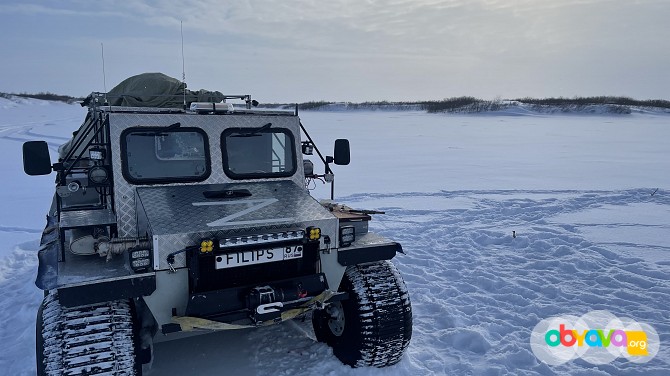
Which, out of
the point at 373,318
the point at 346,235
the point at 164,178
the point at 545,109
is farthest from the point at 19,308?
the point at 545,109

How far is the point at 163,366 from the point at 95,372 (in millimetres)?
1284

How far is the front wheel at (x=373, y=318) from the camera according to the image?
439 centimetres

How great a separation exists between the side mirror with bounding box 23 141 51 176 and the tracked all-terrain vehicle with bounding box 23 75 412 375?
0.01m

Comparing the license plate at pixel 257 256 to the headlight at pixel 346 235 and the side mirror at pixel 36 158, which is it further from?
the side mirror at pixel 36 158

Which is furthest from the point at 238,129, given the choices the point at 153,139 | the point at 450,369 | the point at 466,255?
the point at 466,255

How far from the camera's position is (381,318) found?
14.3ft

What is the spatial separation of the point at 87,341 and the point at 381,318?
2.27 m

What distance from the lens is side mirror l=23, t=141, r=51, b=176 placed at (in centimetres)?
435

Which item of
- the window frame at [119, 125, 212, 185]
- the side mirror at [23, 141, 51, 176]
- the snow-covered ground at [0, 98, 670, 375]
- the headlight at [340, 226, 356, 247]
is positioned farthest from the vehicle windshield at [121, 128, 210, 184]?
the snow-covered ground at [0, 98, 670, 375]

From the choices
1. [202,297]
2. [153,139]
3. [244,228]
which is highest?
[153,139]

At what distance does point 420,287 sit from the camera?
6.41 meters

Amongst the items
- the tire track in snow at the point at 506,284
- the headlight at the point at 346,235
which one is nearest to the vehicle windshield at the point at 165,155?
the headlight at the point at 346,235

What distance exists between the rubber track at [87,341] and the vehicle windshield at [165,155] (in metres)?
1.36

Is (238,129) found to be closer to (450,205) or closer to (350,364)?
(350,364)
